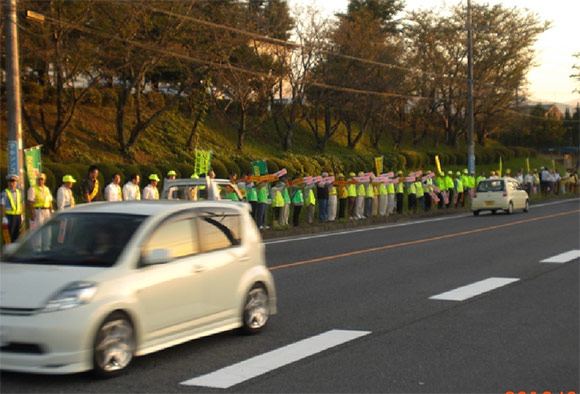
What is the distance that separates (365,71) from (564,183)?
15274 millimetres

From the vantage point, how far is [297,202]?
2708 centimetres

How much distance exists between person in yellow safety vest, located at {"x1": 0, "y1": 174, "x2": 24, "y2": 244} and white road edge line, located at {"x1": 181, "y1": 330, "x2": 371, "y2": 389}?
9.80 metres

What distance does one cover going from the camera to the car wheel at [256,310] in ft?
29.7

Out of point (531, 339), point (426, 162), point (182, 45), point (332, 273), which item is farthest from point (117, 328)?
point (426, 162)

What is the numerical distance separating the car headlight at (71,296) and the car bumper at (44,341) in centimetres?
5

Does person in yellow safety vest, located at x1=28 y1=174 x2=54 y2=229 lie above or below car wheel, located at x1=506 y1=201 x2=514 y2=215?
above

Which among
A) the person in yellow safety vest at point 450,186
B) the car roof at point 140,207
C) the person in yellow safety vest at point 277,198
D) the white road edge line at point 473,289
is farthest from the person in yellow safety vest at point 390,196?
the car roof at point 140,207

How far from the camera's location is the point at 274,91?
51.0m

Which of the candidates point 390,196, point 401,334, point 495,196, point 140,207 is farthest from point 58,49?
point 401,334

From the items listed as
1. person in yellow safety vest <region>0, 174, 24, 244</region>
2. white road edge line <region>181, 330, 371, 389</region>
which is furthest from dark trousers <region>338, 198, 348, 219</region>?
white road edge line <region>181, 330, 371, 389</region>

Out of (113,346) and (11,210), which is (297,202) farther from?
(113,346)

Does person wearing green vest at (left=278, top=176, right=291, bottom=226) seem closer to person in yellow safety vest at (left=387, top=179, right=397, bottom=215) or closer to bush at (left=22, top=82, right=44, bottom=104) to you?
person in yellow safety vest at (left=387, top=179, right=397, bottom=215)

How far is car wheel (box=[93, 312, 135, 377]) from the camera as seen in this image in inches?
273

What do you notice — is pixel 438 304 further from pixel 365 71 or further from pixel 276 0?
pixel 365 71
